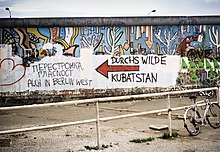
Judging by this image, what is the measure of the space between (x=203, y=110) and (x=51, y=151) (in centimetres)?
436

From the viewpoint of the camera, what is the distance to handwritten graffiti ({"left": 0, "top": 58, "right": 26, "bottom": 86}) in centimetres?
1844

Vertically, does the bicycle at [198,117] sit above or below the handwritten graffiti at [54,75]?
below

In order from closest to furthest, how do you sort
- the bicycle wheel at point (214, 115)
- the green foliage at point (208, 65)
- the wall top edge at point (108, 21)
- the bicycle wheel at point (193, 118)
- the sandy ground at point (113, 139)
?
the sandy ground at point (113, 139) < the bicycle wheel at point (193, 118) < the bicycle wheel at point (214, 115) < the wall top edge at point (108, 21) < the green foliage at point (208, 65)

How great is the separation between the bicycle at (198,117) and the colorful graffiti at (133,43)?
9.76 m

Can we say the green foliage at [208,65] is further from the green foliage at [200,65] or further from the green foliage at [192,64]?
the green foliage at [192,64]

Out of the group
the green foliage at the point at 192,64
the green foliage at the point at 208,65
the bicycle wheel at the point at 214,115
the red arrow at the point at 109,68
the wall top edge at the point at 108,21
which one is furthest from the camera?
the green foliage at the point at 208,65

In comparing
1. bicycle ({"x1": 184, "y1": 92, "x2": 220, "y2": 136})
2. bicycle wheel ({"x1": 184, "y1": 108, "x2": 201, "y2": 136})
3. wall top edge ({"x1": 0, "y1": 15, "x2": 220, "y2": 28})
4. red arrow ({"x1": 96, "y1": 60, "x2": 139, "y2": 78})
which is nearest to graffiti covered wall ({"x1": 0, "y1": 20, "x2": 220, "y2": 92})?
red arrow ({"x1": 96, "y1": 60, "x2": 139, "y2": 78})

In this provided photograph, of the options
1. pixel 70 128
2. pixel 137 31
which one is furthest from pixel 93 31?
pixel 70 128

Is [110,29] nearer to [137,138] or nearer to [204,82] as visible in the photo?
[204,82]

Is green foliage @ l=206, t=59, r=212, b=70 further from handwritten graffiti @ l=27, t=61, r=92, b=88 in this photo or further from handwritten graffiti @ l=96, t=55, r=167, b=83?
handwritten graffiti @ l=27, t=61, r=92, b=88

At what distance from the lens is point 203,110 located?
9.35 m

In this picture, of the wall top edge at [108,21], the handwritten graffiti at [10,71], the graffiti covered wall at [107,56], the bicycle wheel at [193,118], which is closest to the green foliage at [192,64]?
the graffiti covered wall at [107,56]

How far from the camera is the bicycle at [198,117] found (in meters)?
8.70

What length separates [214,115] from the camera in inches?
390
